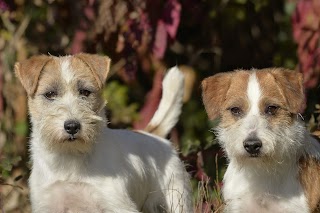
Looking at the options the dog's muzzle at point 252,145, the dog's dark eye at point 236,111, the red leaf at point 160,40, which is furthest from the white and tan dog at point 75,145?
the red leaf at point 160,40

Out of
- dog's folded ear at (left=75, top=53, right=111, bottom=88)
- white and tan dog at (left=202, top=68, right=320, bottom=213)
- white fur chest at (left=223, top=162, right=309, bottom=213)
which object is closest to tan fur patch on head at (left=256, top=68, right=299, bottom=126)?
white and tan dog at (left=202, top=68, right=320, bottom=213)

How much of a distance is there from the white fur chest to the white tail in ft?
4.09

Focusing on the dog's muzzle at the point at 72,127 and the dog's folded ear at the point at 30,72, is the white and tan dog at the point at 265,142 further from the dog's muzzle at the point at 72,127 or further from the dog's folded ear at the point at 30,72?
the dog's folded ear at the point at 30,72

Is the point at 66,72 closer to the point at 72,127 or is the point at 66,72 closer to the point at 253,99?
the point at 72,127

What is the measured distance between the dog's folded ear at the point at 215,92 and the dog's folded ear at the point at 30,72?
4.25 feet

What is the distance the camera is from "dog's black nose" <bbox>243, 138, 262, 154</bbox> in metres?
7.09

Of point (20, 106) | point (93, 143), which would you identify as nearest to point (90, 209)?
point (93, 143)

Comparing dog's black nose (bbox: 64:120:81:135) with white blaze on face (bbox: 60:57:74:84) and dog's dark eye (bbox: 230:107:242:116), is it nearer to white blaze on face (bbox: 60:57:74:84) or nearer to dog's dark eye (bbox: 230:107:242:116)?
white blaze on face (bbox: 60:57:74:84)

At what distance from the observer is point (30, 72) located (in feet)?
25.3

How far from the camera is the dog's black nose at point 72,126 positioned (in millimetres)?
7289

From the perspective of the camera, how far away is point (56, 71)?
7.71 m

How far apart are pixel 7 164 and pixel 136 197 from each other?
124 centimetres

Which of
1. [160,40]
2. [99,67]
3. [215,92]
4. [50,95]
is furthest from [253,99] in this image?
[160,40]

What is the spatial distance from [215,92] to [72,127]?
1207 millimetres
